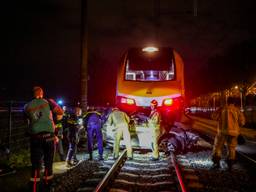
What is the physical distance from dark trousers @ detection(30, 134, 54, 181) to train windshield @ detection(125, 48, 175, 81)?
23.9ft

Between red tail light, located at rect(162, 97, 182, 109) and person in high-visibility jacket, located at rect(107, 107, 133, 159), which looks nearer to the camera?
person in high-visibility jacket, located at rect(107, 107, 133, 159)

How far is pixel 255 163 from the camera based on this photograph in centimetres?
1086

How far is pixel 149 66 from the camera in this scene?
564 inches

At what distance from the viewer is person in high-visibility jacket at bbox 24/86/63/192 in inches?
273

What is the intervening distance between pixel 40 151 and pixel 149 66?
313 inches

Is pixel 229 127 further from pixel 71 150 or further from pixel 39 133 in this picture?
pixel 39 133

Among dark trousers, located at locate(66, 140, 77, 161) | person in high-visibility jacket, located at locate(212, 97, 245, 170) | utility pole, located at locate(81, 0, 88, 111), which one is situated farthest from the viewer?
utility pole, located at locate(81, 0, 88, 111)

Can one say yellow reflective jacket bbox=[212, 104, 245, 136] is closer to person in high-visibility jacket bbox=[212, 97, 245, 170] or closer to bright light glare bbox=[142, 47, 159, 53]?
person in high-visibility jacket bbox=[212, 97, 245, 170]

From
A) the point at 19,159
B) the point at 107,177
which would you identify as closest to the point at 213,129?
the point at 19,159

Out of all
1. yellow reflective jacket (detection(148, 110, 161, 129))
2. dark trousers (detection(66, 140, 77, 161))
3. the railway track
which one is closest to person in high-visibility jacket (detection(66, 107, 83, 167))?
dark trousers (detection(66, 140, 77, 161))

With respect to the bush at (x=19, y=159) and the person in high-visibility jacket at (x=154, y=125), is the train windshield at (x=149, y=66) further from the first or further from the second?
the bush at (x=19, y=159)

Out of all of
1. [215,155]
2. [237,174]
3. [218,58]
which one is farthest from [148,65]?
[218,58]

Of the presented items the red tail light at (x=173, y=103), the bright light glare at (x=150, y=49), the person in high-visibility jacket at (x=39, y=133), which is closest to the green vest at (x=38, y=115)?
the person in high-visibility jacket at (x=39, y=133)

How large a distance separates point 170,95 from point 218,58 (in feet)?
143
